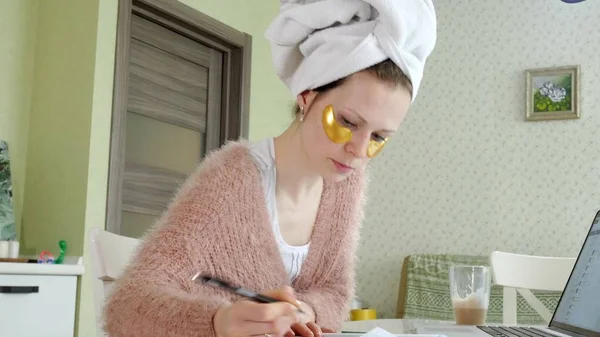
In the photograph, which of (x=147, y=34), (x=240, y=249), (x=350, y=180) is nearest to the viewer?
(x=240, y=249)

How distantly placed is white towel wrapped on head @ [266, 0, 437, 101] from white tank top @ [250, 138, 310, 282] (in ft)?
0.43

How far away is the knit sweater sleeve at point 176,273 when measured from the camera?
0.86m

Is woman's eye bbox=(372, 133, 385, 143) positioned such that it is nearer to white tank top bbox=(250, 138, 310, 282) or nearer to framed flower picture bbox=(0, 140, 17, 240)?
white tank top bbox=(250, 138, 310, 282)

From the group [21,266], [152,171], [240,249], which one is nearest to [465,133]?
[152,171]

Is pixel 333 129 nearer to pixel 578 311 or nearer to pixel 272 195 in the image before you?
pixel 272 195

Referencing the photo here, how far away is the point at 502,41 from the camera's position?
14.4 ft

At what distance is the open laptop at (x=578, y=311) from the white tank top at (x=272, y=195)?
9.2 inches

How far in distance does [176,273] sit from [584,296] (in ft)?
2.31

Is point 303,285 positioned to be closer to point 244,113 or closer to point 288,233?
point 288,233

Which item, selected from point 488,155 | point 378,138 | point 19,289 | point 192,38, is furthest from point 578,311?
point 488,155

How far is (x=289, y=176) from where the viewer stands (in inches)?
43.1

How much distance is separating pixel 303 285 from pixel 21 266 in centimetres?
152

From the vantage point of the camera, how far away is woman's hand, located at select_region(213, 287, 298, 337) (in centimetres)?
73

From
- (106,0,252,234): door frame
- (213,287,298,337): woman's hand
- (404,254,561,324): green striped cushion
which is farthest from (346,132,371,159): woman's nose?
(404,254,561,324): green striped cushion
